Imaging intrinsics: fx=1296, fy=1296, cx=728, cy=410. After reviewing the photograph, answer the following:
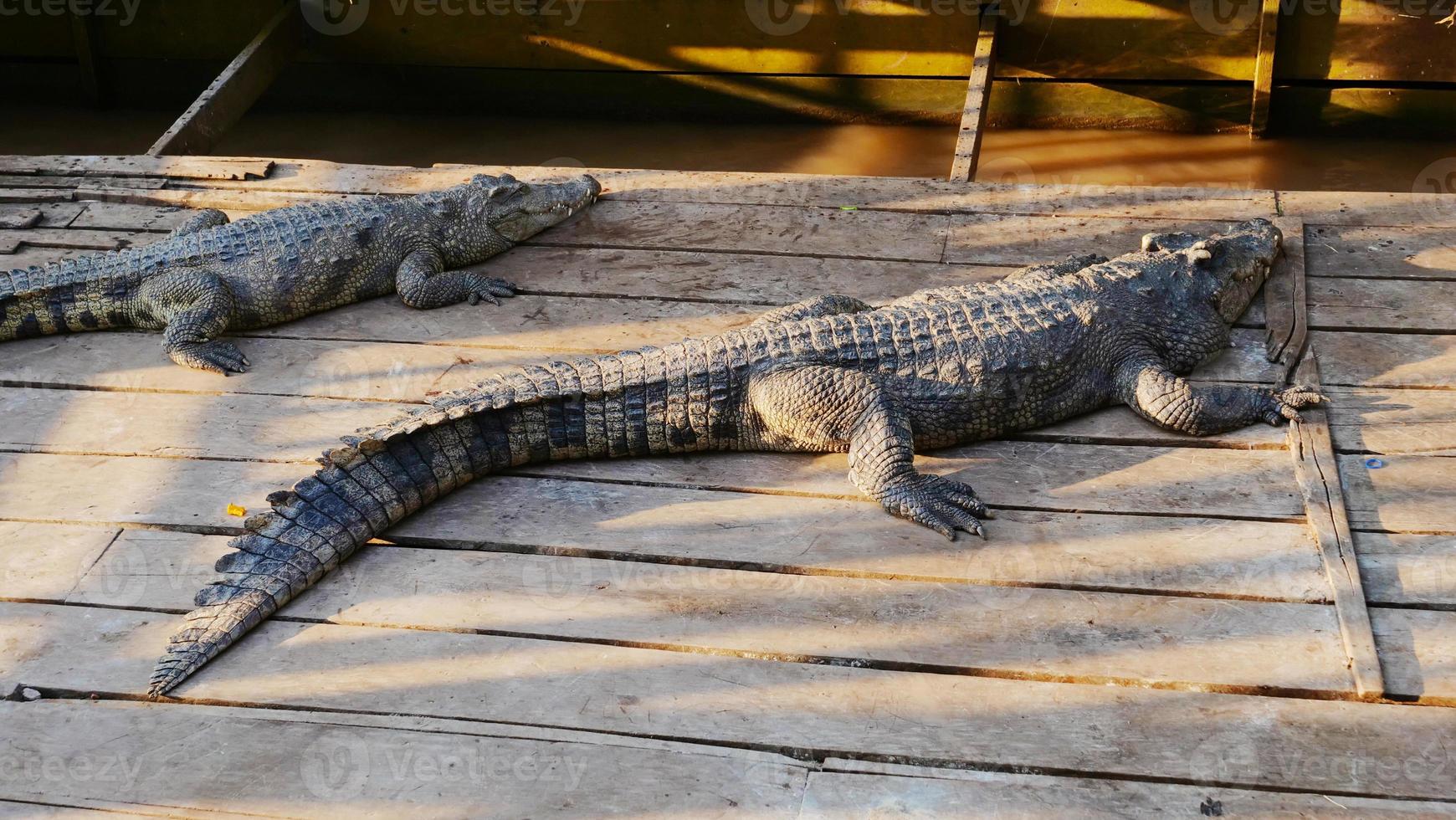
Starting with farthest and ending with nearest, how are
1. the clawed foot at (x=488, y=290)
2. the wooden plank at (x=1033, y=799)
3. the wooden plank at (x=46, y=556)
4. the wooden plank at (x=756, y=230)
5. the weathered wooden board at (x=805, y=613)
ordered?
the wooden plank at (x=756, y=230)
the clawed foot at (x=488, y=290)
the wooden plank at (x=46, y=556)
the weathered wooden board at (x=805, y=613)
the wooden plank at (x=1033, y=799)

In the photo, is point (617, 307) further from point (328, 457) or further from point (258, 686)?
point (258, 686)

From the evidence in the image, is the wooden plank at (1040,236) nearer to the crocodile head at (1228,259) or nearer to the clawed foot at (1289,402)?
the crocodile head at (1228,259)

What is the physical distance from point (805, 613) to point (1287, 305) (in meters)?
2.12

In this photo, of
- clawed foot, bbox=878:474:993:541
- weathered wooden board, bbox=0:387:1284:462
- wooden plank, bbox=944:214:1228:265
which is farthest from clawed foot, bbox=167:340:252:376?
wooden plank, bbox=944:214:1228:265

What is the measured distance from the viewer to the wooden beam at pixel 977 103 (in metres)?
5.56

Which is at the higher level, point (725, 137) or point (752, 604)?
point (725, 137)

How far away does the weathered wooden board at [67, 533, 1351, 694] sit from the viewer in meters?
2.95

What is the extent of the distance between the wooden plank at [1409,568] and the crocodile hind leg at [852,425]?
97cm

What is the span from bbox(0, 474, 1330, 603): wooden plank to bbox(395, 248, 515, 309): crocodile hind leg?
1.02 m

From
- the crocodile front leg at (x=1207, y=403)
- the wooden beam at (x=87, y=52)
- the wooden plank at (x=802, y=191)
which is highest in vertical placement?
the wooden beam at (x=87, y=52)

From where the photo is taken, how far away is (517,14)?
7883 millimetres

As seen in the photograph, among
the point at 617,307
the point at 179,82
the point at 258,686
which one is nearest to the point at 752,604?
the point at 258,686

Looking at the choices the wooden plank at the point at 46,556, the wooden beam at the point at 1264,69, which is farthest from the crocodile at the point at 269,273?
the wooden beam at the point at 1264,69

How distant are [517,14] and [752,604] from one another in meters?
5.67
